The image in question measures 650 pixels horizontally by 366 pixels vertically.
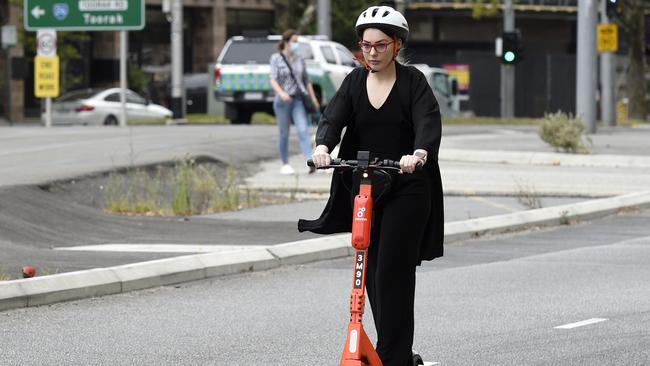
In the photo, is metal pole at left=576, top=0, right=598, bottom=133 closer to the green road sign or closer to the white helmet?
the green road sign

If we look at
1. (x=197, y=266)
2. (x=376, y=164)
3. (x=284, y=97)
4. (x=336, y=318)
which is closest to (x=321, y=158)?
(x=376, y=164)

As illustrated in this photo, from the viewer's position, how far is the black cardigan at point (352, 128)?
6750mm

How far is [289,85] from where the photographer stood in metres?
20.0

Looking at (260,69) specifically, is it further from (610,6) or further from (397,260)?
(397,260)

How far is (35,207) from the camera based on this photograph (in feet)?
50.1

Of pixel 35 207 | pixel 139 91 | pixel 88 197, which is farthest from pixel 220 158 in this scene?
pixel 139 91

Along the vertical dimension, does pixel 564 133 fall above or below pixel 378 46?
below

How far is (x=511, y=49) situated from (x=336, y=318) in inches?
1026

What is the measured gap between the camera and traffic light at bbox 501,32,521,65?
115 ft

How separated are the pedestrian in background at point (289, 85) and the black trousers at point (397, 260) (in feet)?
43.2

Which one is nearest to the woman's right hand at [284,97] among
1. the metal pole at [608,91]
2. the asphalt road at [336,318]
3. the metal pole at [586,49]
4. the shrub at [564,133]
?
the shrub at [564,133]

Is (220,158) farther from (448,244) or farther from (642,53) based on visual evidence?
(642,53)

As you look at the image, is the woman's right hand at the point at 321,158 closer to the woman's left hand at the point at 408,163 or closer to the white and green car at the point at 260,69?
the woman's left hand at the point at 408,163

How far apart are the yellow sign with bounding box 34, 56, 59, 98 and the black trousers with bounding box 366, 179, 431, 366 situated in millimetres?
30737
